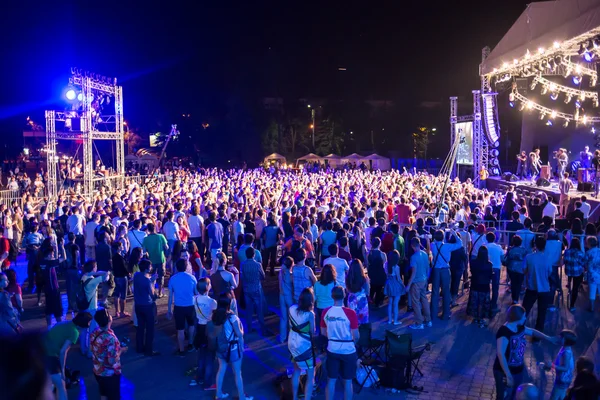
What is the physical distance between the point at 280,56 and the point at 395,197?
49.5 meters

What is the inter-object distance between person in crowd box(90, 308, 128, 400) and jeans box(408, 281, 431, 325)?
457cm

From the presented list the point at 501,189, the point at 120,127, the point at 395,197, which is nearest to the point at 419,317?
the point at 395,197

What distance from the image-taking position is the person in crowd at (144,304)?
6492mm

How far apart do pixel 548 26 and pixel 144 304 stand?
12600 mm

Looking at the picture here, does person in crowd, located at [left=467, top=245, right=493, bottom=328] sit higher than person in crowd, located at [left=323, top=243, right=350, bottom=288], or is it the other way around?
person in crowd, located at [left=323, top=243, right=350, bottom=288]

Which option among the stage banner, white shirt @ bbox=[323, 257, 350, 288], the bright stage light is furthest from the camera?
the stage banner

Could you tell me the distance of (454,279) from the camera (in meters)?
8.50

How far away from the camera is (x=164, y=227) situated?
10.1 m

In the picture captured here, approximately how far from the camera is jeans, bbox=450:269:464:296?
328 inches

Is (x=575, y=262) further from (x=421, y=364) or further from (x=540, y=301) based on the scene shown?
(x=421, y=364)

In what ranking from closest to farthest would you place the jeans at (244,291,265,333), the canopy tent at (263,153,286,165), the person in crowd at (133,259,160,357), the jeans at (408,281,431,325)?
the person in crowd at (133,259,160,357)
the jeans at (244,291,265,333)
the jeans at (408,281,431,325)
the canopy tent at (263,153,286,165)

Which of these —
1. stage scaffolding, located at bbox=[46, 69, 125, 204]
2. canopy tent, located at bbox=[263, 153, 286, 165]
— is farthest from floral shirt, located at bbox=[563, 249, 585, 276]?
canopy tent, located at bbox=[263, 153, 286, 165]

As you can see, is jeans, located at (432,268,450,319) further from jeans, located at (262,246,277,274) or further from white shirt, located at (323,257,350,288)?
jeans, located at (262,246,277,274)

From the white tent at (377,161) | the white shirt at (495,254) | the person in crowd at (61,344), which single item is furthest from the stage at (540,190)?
the white tent at (377,161)
